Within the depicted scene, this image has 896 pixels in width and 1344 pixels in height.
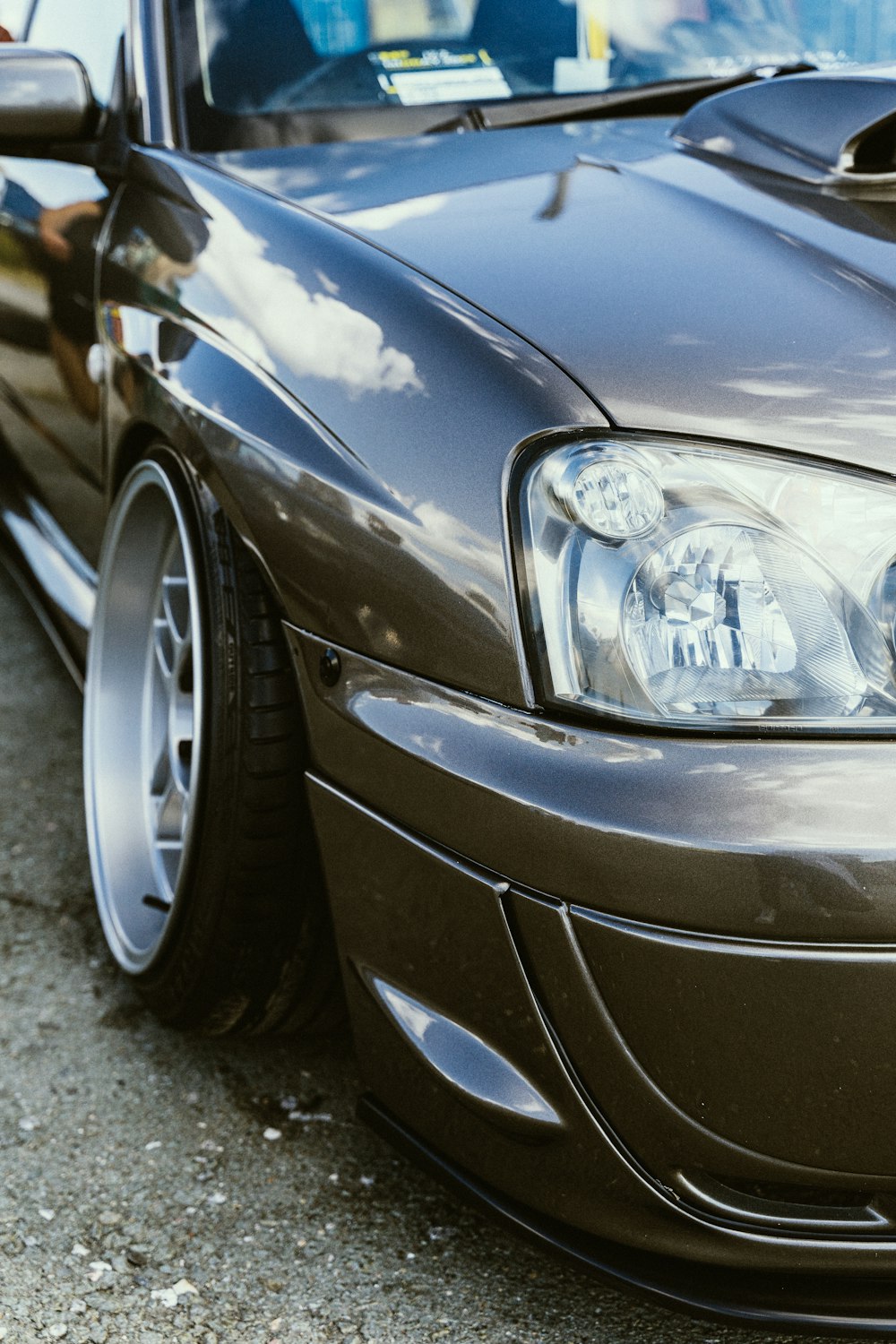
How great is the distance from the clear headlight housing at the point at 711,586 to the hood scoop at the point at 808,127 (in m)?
0.62

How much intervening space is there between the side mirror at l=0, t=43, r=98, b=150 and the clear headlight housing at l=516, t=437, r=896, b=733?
1.26 metres

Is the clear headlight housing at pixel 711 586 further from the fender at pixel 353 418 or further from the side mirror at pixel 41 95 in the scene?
the side mirror at pixel 41 95

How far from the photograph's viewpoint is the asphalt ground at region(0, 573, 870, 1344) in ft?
4.98

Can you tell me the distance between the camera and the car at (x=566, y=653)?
1.20 meters

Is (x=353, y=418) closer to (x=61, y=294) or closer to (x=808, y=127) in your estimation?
(x=808, y=127)

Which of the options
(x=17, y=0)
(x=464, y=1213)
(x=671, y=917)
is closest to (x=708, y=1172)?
(x=671, y=917)

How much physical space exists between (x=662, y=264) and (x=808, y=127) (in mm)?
453

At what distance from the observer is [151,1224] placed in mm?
1667

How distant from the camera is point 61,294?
2.41 m

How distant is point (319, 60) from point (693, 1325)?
1.73 metres

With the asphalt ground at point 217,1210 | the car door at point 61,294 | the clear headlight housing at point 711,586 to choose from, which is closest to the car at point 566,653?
the clear headlight housing at point 711,586

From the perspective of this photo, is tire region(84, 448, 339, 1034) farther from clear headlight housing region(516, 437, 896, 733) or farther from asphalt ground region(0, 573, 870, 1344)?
clear headlight housing region(516, 437, 896, 733)

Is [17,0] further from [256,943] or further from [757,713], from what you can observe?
[757,713]

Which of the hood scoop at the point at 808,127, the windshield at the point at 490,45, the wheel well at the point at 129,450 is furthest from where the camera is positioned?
the windshield at the point at 490,45
